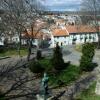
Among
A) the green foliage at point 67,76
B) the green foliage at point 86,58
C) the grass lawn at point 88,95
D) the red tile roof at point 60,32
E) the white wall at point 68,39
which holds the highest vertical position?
the red tile roof at point 60,32

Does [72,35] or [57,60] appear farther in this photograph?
[72,35]

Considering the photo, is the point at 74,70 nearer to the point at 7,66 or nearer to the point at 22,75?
the point at 22,75

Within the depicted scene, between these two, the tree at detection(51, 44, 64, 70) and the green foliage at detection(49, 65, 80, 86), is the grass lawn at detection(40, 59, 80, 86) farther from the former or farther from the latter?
the tree at detection(51, 44, 64, 70)

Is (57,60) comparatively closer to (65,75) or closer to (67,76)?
(65,75)

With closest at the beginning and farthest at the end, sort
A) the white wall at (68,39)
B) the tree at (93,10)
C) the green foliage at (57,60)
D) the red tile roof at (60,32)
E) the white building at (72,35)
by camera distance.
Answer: the green foliage at (57,60), the tree at (93,10), the white wall at (68,39), the red tile roof at (60,32), the white building at (72,35)

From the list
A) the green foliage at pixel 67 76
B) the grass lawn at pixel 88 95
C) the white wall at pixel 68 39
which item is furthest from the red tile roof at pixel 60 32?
the grass lawn at pixel 88 95

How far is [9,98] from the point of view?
23.2 meters

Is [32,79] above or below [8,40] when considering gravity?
below

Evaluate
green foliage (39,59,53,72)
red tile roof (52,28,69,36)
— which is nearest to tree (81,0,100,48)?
red tile roof (52,28,69,36)

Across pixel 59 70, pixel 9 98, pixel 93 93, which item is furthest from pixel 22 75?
pixel 93 93

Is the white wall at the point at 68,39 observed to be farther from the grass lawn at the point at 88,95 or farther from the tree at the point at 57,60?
the grass lawn at the point at 88,95

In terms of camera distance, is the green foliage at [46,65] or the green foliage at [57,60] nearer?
the green foliage at [57,60]

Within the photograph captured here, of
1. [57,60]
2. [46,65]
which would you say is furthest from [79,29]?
[57,60]

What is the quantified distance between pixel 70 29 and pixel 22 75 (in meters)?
43.9
